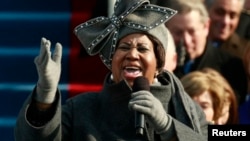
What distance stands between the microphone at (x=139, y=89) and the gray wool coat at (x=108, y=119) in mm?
148

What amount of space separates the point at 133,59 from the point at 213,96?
1.35 m

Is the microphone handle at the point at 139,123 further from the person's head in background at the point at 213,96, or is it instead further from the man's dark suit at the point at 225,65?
the man's dark suit at the point at 225,65

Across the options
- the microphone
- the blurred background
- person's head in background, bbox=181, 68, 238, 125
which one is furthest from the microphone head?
the blurred background

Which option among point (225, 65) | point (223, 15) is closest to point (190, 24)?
point (223, 15)

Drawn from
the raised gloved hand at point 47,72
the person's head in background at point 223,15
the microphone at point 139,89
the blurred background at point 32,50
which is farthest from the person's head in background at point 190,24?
the raised gloved hand at point 47,72

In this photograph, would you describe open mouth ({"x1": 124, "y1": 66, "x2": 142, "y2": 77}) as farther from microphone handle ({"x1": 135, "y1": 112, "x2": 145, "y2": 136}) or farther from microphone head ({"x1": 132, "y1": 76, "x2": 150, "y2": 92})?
microphone handle ({"x1": 135, "y1": 112, "x2": 145, "y2": 136})

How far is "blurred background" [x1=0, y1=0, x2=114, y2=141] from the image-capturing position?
6.23 metres

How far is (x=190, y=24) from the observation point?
5.46 m

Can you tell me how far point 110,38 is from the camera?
3699mm

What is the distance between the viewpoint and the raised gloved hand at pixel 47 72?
3363 mm

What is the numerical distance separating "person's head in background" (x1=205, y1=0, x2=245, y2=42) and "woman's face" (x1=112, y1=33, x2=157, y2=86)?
191cm

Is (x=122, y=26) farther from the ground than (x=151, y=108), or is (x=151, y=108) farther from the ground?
(x=122, y=26)

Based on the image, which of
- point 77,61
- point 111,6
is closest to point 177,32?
point 111,6

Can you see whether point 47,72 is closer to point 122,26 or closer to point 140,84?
point 140,84
